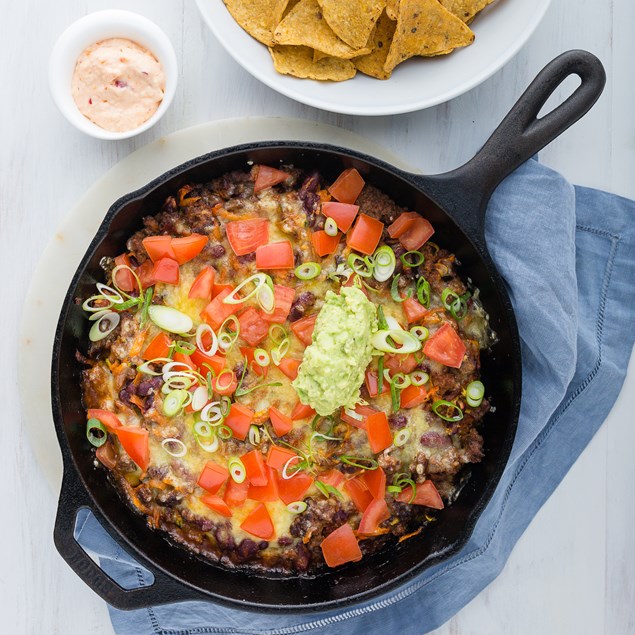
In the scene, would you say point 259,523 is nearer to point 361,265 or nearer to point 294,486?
point 294,486

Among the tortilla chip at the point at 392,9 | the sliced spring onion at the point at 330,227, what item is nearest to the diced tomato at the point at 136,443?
the sliced spring onion at the point at 330,227

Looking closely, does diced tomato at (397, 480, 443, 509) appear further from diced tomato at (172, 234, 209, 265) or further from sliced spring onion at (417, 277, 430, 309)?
diced tomato at (172, 234, 209, 265)

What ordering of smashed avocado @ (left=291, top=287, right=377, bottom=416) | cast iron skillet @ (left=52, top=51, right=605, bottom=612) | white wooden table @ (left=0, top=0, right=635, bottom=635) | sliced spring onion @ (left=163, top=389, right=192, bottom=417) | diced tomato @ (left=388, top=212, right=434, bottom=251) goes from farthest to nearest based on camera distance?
white wooden table @ (left=0, top=0, right=635, bottom=635), diced tomato @ (left=388, top=212, right=434, bottom=251), sliced spring onion @ (left=163, top=389, right=192, bottom=417), cast iron skillet @ (left=52, top=51, right=605, bottom=612), smashed avocado @ (left=291, top=287, right=377, bottom=416)

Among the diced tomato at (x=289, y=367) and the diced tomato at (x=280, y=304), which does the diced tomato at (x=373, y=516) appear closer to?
the diced tomato at (x=289, y=367)

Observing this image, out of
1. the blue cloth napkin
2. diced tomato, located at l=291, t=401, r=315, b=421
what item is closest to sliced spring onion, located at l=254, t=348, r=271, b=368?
diced tomato, located at l=291, t=401, r=315, b=421

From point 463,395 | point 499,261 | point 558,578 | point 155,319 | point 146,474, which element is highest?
point 499,261

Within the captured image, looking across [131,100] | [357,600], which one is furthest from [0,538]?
[131,100]

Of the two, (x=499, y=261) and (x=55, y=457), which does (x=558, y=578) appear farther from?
(x=55, y=457)
